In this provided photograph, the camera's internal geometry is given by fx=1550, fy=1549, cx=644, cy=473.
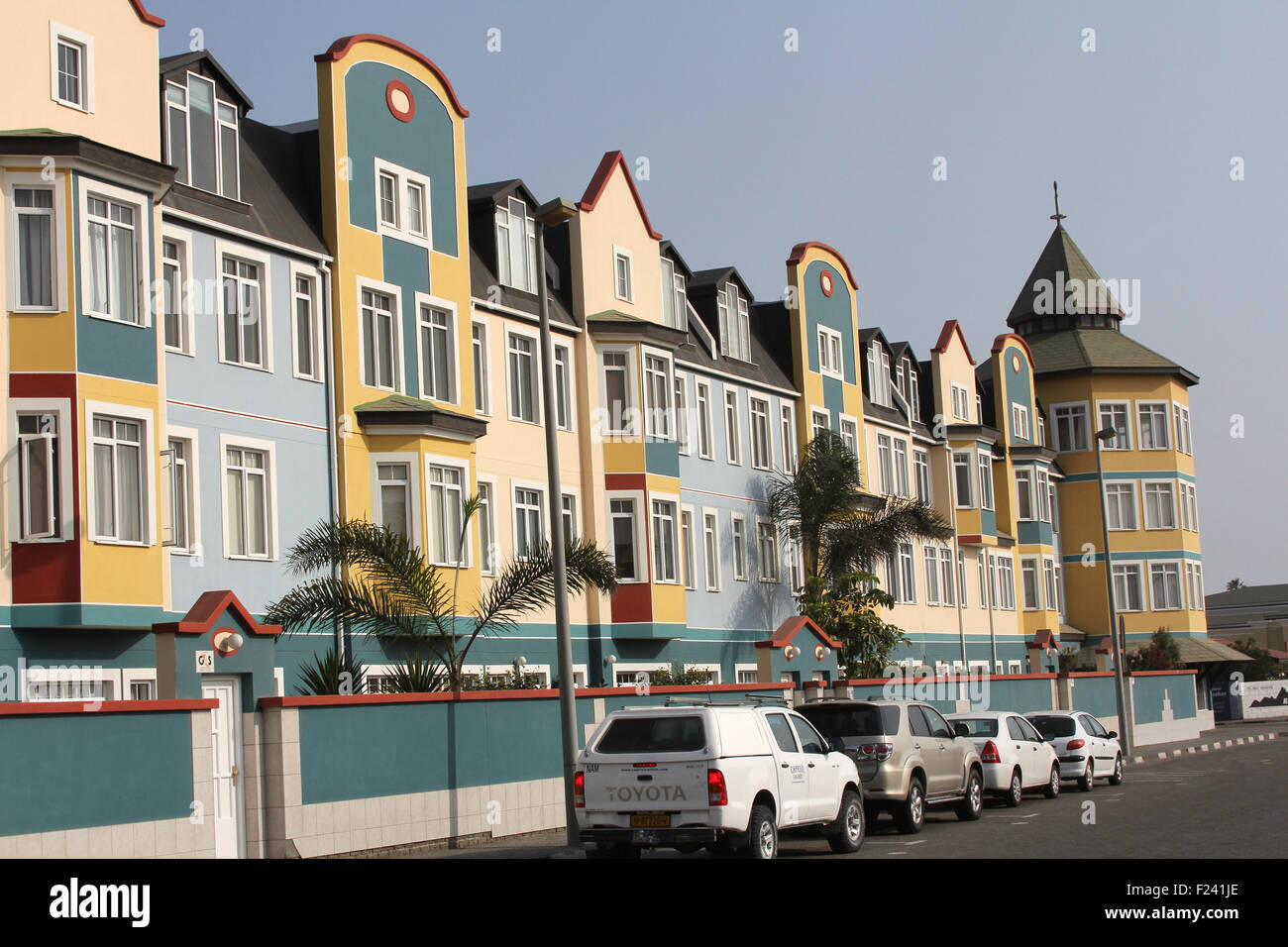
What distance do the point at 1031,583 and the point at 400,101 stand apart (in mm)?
38151

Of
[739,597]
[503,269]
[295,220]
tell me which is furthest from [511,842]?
[739,597]

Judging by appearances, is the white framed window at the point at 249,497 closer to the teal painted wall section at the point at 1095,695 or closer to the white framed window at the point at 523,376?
the white framed window at the point at 523,376

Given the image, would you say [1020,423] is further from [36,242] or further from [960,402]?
[36,242]

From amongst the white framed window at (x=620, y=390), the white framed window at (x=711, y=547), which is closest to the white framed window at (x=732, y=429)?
the white framed window at (x=711, y=547)

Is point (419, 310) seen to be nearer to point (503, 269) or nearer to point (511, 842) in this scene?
point (503, 269)

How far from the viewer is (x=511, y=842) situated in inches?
842

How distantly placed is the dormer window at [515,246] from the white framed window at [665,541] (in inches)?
225

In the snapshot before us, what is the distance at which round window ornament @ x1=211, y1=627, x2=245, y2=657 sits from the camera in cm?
1847

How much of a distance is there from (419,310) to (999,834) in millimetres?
14125

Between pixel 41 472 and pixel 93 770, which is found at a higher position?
pixel 41 472

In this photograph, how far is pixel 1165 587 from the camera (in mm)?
63938

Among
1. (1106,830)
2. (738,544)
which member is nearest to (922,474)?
(738,544)

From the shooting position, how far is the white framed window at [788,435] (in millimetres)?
42031

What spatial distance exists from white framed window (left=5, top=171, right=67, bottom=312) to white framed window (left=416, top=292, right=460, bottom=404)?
806cm
